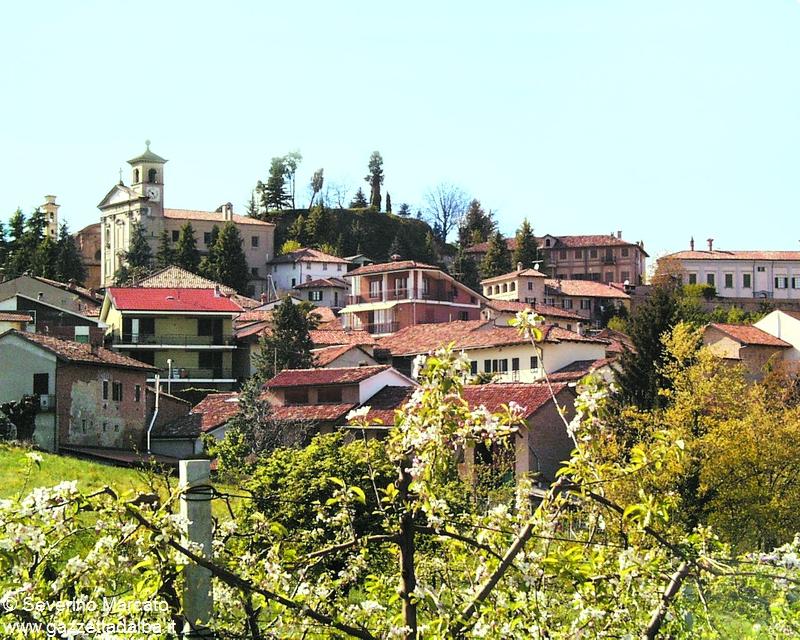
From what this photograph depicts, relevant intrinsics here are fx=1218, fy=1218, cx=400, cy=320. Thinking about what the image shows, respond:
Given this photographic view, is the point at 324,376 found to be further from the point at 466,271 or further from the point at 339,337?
the point at 466,271

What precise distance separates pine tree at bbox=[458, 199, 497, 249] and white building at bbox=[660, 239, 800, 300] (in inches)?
954

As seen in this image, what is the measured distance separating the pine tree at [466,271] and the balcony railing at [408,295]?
17.8 m

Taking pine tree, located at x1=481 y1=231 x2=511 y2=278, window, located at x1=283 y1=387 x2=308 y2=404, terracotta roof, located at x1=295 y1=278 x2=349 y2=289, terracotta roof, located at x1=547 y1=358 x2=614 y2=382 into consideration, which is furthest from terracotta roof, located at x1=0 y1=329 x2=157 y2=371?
pine tree, located at x1=481 y1=231 x2=511 y2=278

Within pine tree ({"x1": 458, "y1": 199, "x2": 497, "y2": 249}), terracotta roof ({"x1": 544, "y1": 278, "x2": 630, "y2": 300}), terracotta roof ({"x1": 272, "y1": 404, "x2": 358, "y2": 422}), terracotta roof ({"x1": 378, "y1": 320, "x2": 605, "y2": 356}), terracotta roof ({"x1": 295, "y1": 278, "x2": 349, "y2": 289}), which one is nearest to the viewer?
terracotta roof ({"x1": 272, "y1": 404, "x2": 358, "y2": 422})

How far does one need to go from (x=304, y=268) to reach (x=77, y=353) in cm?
5269

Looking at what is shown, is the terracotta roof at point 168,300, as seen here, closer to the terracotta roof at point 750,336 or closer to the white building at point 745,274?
the terracotta roof at point 750,336

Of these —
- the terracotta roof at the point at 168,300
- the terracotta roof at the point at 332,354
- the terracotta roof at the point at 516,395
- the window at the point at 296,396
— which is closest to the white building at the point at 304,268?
the terracotta roof at the point at 168,300

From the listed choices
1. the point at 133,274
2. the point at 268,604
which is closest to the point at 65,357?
the point at 268,604

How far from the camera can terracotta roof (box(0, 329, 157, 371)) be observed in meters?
43.2

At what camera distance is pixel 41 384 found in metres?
42.8

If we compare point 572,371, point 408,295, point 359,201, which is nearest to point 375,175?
point 359,201

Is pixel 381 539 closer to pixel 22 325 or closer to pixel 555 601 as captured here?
pixel 555 601

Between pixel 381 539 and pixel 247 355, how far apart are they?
60778mm

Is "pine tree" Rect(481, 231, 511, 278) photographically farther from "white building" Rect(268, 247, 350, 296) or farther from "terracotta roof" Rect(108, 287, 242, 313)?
"terracotta roof" Rect(108, 287, 242, 313)
